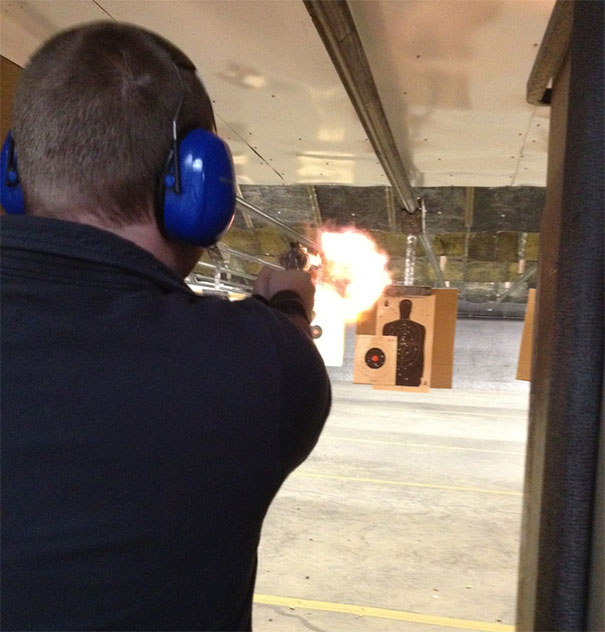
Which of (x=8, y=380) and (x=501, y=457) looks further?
(x=501, y=457)

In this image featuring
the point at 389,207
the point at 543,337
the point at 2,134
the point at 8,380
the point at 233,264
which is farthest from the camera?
the point at 233,264

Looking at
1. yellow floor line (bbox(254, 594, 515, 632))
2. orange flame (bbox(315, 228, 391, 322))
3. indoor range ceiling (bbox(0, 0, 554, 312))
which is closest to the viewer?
indoor range ceiling (bbox(0, 0, 554, 312))

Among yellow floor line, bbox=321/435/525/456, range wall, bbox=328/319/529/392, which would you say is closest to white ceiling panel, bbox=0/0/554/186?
yellow floor line, bbox=321/435/525/456

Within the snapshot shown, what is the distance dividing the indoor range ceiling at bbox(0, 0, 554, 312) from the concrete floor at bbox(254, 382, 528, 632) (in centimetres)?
155

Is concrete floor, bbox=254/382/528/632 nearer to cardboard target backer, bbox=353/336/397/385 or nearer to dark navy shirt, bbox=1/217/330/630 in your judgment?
cardboard target backer, bbox=353/336/397/385

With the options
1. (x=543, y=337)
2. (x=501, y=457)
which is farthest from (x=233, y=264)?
(x=543, y=337)

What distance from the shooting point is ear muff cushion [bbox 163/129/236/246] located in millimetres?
728

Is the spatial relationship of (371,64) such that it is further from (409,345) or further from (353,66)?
(409,345)

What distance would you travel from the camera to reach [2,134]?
1.52 meters

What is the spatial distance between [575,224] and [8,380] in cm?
63

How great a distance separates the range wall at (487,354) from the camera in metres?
13.3

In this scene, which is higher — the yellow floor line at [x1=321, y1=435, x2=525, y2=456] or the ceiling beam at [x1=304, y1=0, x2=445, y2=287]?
the ceiling beam at [x1=304, y1=0, x2=445, y2=287]

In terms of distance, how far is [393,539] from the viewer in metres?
3.27

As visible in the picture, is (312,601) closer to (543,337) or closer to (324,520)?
(324,520)
